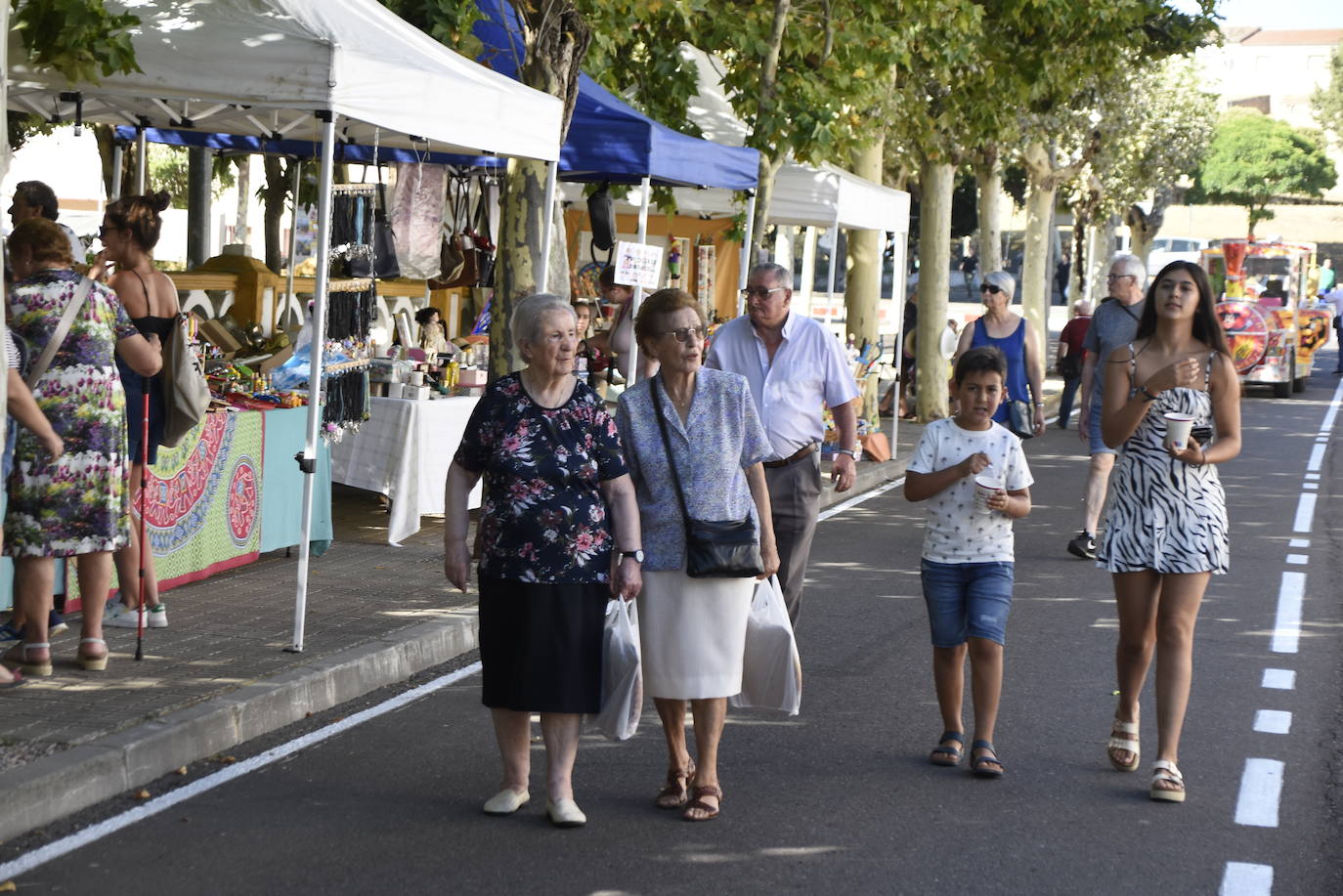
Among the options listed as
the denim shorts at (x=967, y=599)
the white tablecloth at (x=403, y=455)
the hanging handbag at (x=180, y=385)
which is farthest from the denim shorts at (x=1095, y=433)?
the hanging handbag at (x=180, y=385)

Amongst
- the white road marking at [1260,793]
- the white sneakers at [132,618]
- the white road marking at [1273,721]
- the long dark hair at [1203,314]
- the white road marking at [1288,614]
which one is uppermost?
the long dark hair at [1203,314]

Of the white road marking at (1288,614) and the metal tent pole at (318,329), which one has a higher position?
the metal tent pole at (318,329)

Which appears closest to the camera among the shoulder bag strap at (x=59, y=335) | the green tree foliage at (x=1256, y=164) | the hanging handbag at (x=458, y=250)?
the shoulder bag strap at (x=59, y=335)

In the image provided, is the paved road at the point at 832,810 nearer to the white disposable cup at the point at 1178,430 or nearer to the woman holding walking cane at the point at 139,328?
the white disposable cup at the point at 1178,430

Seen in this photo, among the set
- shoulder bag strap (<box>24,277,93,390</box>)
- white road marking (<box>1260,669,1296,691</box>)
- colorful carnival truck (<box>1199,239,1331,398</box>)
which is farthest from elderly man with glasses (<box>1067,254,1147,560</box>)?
colorful carnival truck (<box>1199,239,1331,398</box>)

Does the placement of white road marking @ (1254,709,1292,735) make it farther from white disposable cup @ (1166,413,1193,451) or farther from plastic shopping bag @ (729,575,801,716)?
plastic shopping bag @ (729,575,801,716)

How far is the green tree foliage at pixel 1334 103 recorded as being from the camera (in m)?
88.6

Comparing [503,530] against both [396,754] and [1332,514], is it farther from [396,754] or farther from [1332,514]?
[1332,514]

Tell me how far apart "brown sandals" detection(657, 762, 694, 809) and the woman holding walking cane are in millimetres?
2686

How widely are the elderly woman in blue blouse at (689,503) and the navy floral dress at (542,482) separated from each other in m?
0.19

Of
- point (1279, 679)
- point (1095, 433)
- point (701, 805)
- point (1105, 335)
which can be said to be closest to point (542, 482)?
point (701, 805)

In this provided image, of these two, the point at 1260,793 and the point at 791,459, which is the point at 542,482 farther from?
the point at 1260,793

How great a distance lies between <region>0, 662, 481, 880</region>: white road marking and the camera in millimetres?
5168

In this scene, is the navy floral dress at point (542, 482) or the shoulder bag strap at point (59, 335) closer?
the navy floral dress at point (542, 482)
